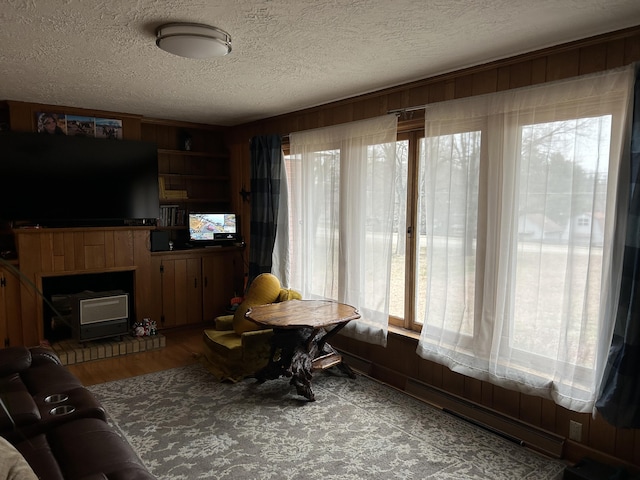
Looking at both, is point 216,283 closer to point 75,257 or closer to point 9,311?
point 75,257

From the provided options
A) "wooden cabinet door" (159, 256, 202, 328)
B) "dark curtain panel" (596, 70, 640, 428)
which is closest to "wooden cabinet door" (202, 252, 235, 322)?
"wooden cabinet door" (159, 256, 202, 328)

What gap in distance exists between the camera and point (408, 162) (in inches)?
143

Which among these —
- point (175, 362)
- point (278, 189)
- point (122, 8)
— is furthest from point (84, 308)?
point (122, 8)

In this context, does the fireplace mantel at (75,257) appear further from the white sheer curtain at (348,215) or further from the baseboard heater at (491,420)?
the baseboard heater at (491,420)

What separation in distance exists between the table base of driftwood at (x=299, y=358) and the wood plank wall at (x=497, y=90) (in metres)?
0.50

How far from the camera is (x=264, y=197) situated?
16.2 ft

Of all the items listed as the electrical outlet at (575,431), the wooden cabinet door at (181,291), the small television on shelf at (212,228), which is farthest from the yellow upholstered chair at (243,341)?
the electrical outlet at (575,431)

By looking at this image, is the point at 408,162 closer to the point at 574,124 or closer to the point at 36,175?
the point at 574,124

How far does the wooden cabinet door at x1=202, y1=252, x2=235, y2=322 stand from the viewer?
547cm

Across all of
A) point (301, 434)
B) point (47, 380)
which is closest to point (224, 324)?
point (301, 434)

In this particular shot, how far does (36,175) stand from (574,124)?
14.7ft

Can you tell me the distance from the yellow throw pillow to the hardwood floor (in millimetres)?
652

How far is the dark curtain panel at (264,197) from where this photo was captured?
4816mm

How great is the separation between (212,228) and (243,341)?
2123 millimetres
